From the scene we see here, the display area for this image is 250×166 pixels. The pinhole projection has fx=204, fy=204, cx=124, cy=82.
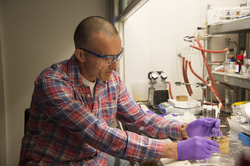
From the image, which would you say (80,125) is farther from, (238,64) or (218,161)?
(238,64)

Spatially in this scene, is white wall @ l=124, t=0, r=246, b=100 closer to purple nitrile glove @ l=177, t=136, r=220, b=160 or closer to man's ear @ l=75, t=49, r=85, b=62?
man's ear @ l=75, t=49, r=85, b=62

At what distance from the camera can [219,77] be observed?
2.00 m

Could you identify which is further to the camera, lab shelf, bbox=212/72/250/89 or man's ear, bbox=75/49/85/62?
lab shelf, bbox=212/72/250/89

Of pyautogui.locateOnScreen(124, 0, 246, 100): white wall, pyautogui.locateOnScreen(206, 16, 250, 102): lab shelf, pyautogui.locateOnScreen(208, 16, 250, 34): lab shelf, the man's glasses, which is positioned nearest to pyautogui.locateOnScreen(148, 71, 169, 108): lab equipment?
pyautogui.locateOnScreen(124, 0, 246, 100): white wall

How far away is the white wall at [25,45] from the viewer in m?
2.41

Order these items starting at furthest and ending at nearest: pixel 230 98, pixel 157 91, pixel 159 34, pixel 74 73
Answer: pixel 159 34 → pixel 157 91 → pixel 230 98 → pixel 74 73

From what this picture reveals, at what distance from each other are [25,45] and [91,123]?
1870 millimetres

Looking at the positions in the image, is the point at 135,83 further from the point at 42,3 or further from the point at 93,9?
the point at 42,3

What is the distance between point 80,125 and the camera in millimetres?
1038

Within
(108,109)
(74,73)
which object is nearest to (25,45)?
(74,73)

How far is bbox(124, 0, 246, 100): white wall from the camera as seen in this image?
7.72 feet

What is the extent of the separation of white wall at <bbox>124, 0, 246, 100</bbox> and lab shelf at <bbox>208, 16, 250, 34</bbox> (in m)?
0.32

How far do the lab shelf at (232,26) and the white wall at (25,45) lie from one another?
4.21 feet

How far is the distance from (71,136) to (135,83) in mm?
1385
